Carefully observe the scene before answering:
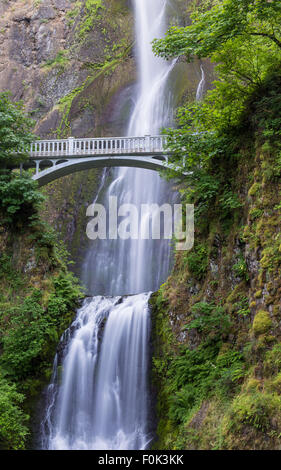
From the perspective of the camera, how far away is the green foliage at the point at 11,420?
891cm

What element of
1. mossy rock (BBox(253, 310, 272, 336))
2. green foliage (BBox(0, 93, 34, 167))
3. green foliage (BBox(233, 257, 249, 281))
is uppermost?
green foliage (BBox(0, 93, 34, 167))

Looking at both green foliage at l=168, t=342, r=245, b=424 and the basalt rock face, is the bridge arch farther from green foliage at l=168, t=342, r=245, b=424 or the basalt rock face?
the basalt rock face

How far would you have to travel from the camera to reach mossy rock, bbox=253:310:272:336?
6.76 metres

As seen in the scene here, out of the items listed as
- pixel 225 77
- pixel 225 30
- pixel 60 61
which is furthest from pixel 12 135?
pixel 60 61

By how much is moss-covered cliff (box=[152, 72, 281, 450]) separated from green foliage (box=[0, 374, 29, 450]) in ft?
10.8

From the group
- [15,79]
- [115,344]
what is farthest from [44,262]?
[15,79]

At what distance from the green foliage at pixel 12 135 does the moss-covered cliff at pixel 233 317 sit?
26.1 feet

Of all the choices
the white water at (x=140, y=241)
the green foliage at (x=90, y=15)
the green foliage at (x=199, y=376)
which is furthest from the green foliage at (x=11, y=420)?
the green foliage at (x=90, y=15)

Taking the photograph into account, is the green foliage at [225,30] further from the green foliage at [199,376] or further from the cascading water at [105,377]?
the cascading water at [105,377]

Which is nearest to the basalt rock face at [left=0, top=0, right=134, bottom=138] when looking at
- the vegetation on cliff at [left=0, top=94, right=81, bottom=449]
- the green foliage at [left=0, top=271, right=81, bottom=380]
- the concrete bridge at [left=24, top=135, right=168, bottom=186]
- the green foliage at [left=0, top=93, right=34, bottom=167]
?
the concrete bridge at [left=24, top=135, right=168, bottom=186]

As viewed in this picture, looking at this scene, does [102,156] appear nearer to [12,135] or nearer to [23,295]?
[12,135]

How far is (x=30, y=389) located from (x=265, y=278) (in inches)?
286

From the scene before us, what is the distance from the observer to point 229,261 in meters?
8.91
